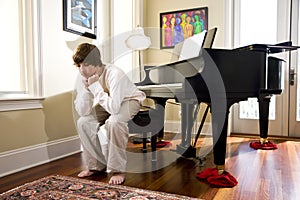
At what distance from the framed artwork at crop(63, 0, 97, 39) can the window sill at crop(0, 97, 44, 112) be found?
0.88 m

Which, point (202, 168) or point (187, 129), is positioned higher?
point (187, 129)

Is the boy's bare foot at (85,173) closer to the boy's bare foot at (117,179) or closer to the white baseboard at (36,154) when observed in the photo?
the boy's bare foot at (117,179)

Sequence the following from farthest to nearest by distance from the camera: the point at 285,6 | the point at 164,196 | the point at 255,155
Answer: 1. the point at 285,6
2. the point at 255,155
3. the point at 164,196

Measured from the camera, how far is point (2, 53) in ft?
7.76

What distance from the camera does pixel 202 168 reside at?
2436 millimetres

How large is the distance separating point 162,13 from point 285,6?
1910mm

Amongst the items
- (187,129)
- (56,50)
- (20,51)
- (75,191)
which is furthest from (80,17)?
(75,191)

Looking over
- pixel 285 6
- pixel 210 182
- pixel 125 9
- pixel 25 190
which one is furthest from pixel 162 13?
pixel 25 190

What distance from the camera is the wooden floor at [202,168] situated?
6.10 feet

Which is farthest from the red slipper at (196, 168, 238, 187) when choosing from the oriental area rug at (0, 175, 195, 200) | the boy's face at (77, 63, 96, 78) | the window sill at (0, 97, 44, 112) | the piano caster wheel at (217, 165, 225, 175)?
the window sill at (0, 97, 44, 112)

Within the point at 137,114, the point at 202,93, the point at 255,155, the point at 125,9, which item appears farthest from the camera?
the point at 125,9

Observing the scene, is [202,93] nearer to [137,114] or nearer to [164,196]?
[137,114]

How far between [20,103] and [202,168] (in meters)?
1.76

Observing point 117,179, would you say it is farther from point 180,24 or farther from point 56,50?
point 180,24
